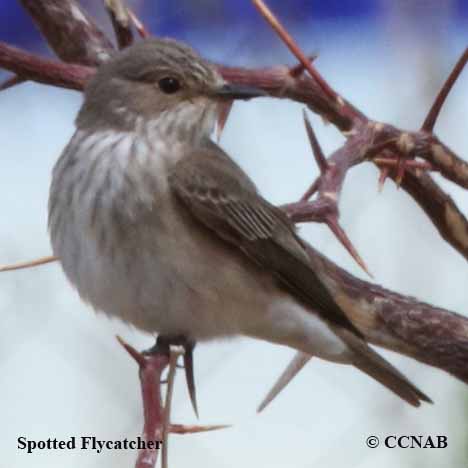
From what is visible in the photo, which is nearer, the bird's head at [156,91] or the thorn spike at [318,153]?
the thorn spike at [318,153]

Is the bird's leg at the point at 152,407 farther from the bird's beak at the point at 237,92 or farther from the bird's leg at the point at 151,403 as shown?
the bird's beak at the point at 237,92

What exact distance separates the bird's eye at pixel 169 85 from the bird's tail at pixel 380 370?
813 millimetres

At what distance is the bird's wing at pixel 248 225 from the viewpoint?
2.66 meters

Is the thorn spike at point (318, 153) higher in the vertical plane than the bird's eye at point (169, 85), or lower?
lower

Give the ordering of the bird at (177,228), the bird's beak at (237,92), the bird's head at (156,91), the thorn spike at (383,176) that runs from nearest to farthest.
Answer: the thorn spike at (383,176), the bird's beak at (237,92), the bird at (177,228), the bird's head at (156,91)

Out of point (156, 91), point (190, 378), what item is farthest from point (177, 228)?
point (190, 378)

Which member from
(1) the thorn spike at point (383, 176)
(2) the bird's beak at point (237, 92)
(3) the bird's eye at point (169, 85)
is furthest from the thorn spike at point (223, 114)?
(1) the thorn spike at point (383, 176)

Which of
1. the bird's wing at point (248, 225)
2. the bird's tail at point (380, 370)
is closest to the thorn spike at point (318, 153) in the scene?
the bird's wing at point (248, 225)

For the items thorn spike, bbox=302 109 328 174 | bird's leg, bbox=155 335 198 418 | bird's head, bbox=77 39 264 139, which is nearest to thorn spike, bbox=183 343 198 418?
bird's leg, bbox=155 335 198 418

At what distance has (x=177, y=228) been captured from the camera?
2.56 metres

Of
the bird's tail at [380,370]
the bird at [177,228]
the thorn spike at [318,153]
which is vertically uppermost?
the bird at [177,228]

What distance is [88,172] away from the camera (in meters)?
2.65

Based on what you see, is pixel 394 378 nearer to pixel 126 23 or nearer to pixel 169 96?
pixel 169 96

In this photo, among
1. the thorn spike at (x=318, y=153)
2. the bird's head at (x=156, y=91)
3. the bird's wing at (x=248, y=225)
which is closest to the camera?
the thorn spike at (x=318, y=153)
